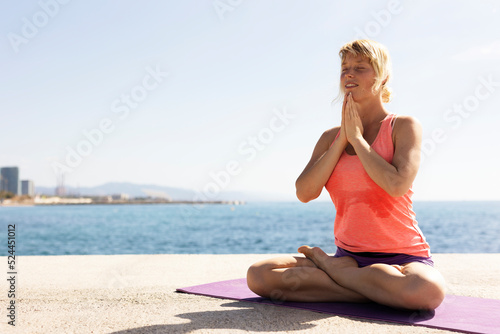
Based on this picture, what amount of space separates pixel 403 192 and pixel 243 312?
1.08m

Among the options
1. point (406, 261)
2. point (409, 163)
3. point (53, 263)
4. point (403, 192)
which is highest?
point (409, 163)

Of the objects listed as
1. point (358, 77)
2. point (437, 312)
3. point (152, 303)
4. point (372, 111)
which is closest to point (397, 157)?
point (372, 111)

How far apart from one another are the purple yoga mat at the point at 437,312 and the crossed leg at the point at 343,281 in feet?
0.20

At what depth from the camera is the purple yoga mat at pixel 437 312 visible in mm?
2297

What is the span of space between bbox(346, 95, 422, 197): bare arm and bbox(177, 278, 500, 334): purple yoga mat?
65 centimetres

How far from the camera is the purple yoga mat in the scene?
230 cm

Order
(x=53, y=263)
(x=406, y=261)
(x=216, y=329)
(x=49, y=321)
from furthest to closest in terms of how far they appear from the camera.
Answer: (x=53, y=263) → (x=406, y=261) → (x=49, y=321) → (x=216, y=329)

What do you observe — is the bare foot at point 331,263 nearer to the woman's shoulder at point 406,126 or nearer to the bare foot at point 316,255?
the bare foot at point 316,255

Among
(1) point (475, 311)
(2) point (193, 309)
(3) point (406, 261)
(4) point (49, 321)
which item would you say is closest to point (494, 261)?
(1) point (475, 311)

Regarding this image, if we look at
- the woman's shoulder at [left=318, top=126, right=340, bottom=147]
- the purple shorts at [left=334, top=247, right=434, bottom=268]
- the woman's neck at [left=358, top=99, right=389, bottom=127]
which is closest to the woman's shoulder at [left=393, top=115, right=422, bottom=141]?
the woman's neck at [left=358, top=99, right=389, bottom=127]

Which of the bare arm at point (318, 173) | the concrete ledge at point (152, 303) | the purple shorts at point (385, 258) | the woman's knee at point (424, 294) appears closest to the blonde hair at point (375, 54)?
the bare arm at point (318, 173)

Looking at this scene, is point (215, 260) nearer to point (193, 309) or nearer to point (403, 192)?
point (193, 309)

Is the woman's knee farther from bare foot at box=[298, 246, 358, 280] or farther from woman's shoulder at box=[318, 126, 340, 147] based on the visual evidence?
woman's shoulder at box=[318, 126, 340, 147]

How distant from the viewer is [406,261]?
257cm
